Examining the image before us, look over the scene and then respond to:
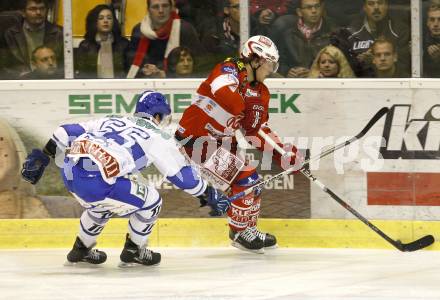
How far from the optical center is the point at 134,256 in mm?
6637

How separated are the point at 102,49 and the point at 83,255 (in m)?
1.41

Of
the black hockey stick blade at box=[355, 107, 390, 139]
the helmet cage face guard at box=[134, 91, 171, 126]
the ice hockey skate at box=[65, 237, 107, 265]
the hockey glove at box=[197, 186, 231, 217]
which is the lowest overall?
the ice hockey skate at box=[65, 237, 107, 265]

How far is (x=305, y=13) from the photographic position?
727 cm

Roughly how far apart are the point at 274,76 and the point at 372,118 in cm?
66

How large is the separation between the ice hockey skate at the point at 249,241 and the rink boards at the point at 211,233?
0.72 feet

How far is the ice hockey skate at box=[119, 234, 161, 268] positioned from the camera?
6633 mm

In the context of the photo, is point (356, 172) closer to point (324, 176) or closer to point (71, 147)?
point (324, 176)

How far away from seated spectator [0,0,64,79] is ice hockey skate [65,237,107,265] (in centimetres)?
129

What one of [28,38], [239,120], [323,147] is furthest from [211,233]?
[28,38]

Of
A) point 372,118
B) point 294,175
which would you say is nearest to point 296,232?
point 294,175

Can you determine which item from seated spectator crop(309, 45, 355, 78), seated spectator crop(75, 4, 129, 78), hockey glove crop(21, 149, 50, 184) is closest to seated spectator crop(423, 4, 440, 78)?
seated spectator crop(309, 45, 355, 78)

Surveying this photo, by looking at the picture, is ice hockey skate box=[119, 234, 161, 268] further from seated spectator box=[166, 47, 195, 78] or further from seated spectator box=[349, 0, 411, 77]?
seated spectator box=[349, 0, 411, 77]

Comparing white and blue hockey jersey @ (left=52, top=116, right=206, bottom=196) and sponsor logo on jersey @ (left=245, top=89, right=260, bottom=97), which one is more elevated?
sponsor logo on jersey @ (left=245, top=89, right=260, bottom=97)

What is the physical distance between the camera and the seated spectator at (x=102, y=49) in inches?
292
